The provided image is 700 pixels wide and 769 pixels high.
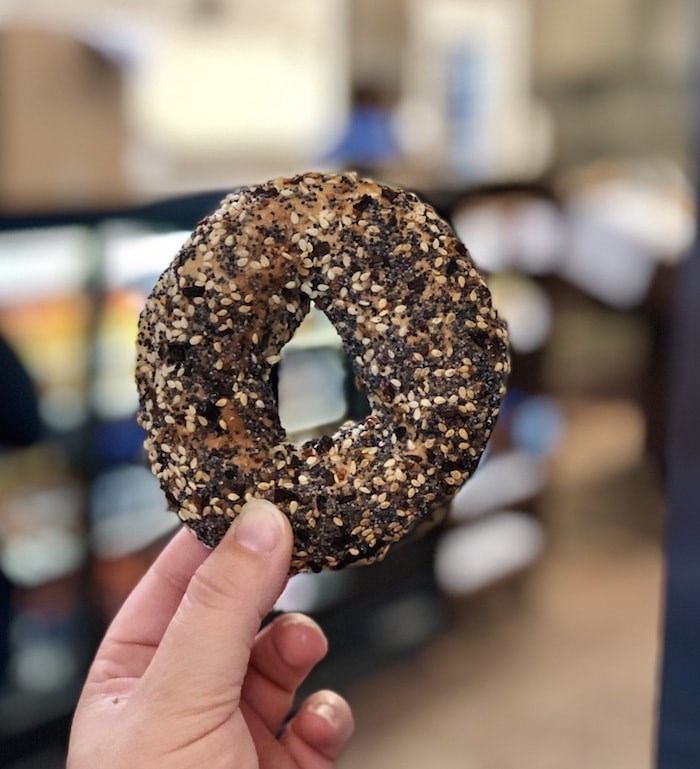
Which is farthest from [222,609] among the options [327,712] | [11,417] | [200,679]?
[11,417]

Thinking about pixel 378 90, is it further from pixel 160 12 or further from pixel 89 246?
pixel 89 246

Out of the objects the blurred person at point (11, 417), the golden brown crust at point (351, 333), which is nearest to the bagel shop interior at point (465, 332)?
the blurred person at point (11, 417)

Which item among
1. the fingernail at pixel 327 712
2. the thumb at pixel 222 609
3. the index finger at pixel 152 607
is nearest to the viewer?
the thumb at pixel 222 609

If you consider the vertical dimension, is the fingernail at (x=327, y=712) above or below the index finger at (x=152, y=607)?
below

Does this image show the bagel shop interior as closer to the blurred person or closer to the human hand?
the blurred person

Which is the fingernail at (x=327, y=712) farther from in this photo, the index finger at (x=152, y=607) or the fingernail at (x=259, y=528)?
the fingernail at (x=259, y=528)

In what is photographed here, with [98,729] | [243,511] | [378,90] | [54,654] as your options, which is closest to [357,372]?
[243,511]
